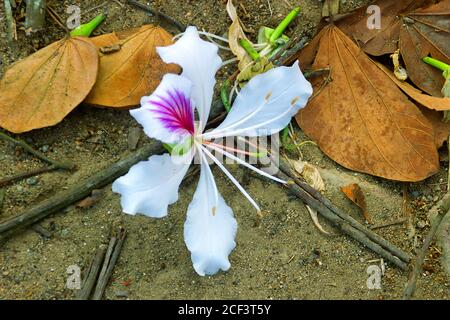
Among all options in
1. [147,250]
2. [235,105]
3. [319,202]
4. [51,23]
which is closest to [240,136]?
[235,105]

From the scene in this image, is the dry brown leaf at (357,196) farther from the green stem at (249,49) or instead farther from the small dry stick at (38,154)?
the small dry stick at (38,154)

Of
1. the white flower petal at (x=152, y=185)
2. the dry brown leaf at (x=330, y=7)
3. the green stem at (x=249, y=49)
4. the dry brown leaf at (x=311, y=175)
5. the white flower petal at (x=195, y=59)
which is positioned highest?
the white flower petal at (x=195, y=59)

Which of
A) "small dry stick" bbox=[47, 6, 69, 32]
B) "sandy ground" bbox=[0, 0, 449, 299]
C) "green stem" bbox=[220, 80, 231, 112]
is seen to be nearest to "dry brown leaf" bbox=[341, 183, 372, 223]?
"sandy ground" bbox=[0, 0, 449, 299]

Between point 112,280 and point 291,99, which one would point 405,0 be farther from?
point 112,280

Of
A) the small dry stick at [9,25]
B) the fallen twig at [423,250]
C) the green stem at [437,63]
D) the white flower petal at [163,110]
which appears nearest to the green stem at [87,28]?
the small dry stick at [9,25]

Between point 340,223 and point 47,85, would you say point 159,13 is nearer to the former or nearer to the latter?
point 47,85

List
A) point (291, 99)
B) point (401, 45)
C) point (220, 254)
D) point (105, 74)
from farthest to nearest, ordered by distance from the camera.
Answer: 1. point (401, 45)
2. point (105, 74)
3. point (291, 99)
4. point (220, 254)
